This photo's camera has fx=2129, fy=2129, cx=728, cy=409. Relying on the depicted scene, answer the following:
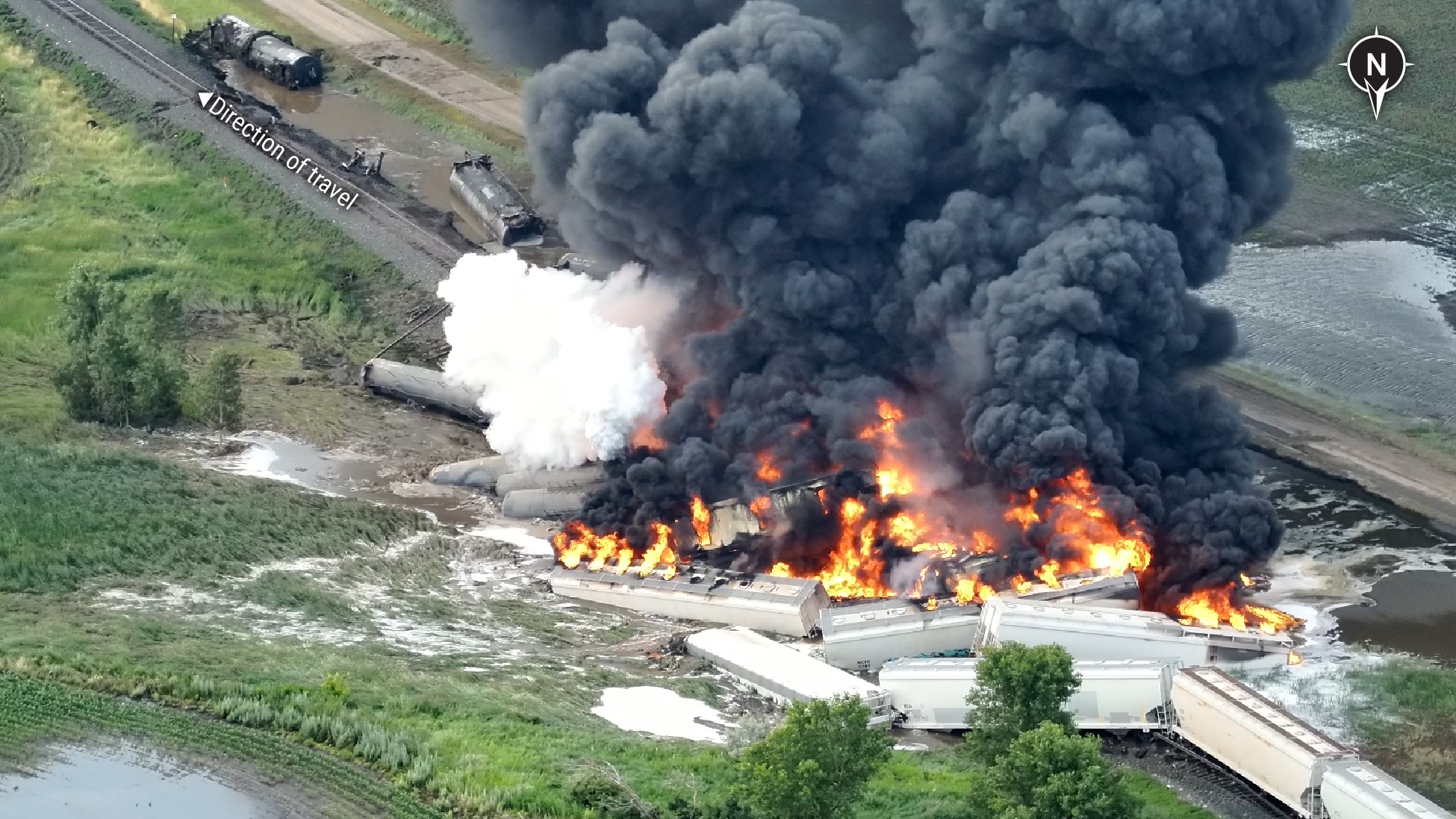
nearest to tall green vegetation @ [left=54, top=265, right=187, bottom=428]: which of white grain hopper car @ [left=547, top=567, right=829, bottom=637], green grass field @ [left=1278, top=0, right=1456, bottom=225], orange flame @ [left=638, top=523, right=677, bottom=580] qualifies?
white grain hopper car @ [left=547, top=567, right=829, bottom=637]

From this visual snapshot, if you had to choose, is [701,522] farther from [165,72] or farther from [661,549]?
[165,72]

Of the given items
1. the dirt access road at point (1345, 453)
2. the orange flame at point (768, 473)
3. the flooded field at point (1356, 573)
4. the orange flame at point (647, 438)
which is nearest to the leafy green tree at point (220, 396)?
the orange flame at point (647, 438)

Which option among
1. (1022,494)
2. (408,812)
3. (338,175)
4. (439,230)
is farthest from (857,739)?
(338,175)

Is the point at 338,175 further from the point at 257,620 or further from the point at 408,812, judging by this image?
the point at 408,812

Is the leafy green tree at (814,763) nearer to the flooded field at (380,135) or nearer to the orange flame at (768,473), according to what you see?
the orange flame at (768,473)

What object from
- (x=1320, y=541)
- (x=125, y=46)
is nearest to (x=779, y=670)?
(x=1320, y=541)
